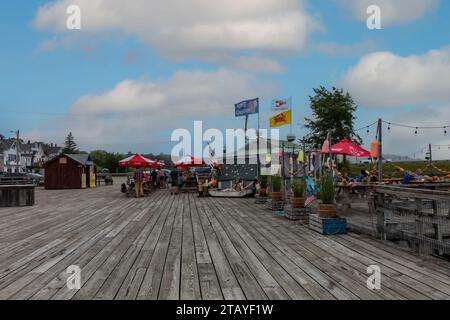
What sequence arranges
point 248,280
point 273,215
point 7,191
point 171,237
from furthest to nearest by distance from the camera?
point 7,191 < point 273,215 < point 171,237 < point 248,280

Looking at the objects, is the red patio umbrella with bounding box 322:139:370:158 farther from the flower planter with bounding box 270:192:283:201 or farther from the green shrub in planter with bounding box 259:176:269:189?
the green shrub in planter with bounding box 259:176:269:189

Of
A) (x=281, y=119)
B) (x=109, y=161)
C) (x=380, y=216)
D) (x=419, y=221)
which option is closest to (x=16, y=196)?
(x=281, y=119)

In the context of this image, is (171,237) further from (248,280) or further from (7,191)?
(7,191)

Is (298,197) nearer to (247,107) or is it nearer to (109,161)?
(247,107)

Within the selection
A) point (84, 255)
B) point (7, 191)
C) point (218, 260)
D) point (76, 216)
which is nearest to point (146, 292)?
point (218, 260)

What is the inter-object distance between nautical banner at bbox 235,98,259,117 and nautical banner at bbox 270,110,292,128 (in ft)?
15.8

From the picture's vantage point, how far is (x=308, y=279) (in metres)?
4.22

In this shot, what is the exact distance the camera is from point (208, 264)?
4.96m

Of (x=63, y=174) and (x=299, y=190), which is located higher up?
(x=63, y=174)

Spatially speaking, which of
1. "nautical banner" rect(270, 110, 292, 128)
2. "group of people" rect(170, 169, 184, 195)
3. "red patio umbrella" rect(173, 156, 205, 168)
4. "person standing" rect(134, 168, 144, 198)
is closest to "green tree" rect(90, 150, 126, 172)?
"red patio umbrella" rect(173, 156, 205, 168)

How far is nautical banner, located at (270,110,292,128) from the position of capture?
1202cm

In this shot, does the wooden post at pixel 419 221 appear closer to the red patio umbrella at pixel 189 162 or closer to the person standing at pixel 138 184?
the person standing at pixel 138 184

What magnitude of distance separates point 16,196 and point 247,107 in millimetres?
9917
